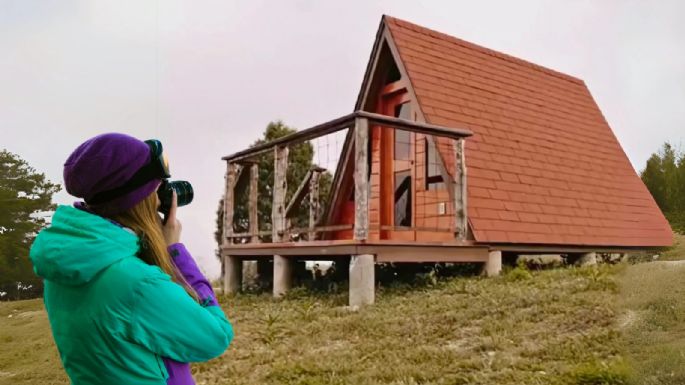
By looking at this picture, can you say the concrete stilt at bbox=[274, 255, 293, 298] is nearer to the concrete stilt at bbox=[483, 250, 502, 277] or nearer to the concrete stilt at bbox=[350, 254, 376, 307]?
the concrete stilt at bbox=[350, 254, 376, 307]

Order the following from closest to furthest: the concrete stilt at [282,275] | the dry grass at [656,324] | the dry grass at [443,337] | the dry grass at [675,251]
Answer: the dry grass at [656,324], the dry grass at [443,337], the concrete stilt at [282,275], the dry grass at [675,251]

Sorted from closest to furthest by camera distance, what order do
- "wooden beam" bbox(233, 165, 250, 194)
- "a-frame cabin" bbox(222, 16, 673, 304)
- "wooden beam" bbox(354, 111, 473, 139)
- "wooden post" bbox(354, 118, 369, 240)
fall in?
1. "wooden post" bbox(354, 118, 369, 240)
2. "wooden beam" bbox(354, 111, 473, 139)
3. "a-frame cabin" bbox(222, 16, 673, 304)
4. "wooden beam" bbox(233, 165, 250, 194)

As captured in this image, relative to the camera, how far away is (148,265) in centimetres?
189

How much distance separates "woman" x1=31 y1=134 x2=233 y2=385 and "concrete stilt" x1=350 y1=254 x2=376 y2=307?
22.6ft

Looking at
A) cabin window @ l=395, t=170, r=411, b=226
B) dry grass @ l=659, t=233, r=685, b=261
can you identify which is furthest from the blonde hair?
dry grass @ l=659, t=233, r=685, b=261

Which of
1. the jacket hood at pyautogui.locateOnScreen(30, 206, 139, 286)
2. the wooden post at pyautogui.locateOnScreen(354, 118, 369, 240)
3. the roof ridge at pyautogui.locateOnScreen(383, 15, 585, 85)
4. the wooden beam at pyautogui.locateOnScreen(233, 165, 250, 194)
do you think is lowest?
the jacket hood at pyautogui.locateOnScreen(30, 206, 139, 286)

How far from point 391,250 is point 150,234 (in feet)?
24.5

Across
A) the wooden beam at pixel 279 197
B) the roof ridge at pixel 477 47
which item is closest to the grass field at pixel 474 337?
the wooden beam at pixel 279 197

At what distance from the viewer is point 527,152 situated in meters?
12.8

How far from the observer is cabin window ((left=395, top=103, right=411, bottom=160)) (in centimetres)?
1277

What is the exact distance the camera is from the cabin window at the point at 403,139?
503 inches

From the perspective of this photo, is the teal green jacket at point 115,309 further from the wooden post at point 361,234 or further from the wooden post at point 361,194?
the wooden post at point 361,194

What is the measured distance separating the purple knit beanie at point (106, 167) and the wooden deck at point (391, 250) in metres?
7.04

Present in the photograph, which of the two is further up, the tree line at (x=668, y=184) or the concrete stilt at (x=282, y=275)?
the tree line at (x=668, y=184)
